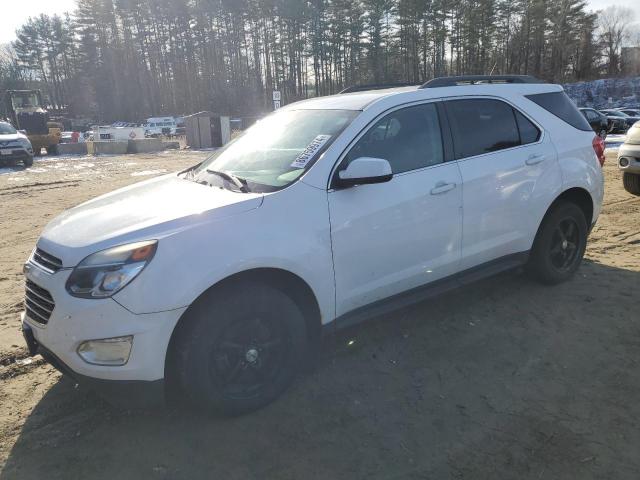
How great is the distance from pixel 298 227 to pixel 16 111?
2875 centimetres

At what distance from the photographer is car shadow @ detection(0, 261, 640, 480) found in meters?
2.54

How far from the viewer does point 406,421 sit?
2877 mm

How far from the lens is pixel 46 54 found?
2854 inches

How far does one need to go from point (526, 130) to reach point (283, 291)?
2604 millimetres

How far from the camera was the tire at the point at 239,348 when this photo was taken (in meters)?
2.67

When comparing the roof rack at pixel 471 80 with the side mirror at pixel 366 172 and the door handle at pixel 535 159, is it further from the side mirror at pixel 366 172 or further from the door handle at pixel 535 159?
the side mirror at pixel 366 172

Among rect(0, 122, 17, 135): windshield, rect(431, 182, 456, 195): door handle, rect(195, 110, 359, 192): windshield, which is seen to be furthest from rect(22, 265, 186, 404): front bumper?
rect(0, 122, 17, 135): windshield

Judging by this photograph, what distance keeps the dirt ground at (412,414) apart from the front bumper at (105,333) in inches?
18.2

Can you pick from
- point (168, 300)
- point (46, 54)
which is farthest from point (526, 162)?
point (46, 54)

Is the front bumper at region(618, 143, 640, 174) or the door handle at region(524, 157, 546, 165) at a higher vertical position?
the door handle at region(524, 157, 546, 165)

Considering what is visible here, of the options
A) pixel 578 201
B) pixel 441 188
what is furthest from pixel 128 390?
pixel 578 201

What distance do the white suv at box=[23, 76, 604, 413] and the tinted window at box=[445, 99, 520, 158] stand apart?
13 millimetres

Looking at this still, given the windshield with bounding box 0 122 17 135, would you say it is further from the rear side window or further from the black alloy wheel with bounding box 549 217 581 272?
the black alloy wheel with bounding box 549 217 581 272

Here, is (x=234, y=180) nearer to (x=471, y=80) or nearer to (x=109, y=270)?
(x=109, y=270)
